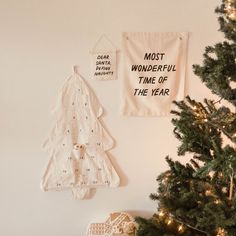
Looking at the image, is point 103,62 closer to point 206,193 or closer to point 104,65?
point 104,65

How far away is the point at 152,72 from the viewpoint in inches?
81.5

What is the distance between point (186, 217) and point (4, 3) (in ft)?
5.35

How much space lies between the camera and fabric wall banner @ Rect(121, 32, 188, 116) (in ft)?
6.68

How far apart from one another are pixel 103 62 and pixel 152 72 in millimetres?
334

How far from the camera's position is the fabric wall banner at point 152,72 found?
204 centimetres

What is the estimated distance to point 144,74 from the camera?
2068 millimetres

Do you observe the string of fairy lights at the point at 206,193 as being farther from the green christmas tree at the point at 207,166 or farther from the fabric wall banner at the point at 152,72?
the fabric wall banner at the point at 152,72

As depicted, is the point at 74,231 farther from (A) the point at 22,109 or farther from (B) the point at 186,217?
(B) the point at 186,217

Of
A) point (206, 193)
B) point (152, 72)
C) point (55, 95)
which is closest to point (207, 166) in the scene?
point (206, 193)

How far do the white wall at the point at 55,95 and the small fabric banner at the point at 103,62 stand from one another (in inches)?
1.7

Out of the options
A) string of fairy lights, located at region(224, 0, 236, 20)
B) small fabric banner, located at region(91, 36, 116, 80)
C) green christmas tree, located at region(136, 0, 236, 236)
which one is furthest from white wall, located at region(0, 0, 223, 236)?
string of fairy lights, located at region(224, 0, 236, 20)

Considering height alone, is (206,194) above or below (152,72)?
below

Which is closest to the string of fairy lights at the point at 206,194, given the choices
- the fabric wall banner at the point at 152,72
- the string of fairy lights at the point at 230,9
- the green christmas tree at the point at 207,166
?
the green christmas tree at the point at 207,166

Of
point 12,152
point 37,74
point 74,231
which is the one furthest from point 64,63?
point 74,231
